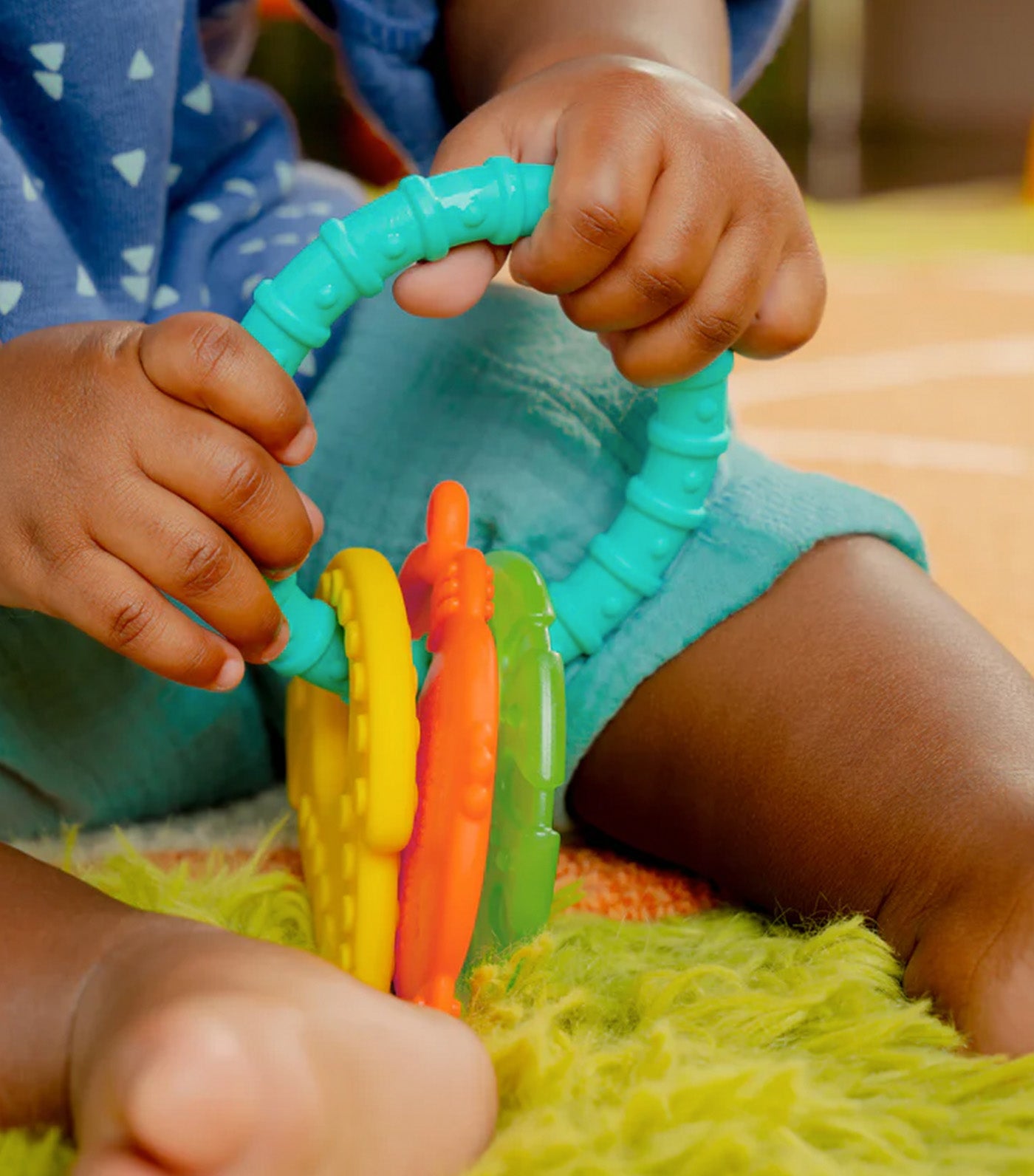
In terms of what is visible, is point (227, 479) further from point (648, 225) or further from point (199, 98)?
point (199, 98)

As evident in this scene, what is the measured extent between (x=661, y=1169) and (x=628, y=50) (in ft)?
1.47

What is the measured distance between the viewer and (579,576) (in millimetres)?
569

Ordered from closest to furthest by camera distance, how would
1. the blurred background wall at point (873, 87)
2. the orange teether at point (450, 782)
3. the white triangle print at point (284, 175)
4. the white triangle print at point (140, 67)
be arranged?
the orange teether at point (450, 782) < the white triangle print at point (140, 67) < the white triangle print at point (284, 175) < the blurred background wall at point (873, 87)

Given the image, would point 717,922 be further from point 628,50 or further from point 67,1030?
point 628,50

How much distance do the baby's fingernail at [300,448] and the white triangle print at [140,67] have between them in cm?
29

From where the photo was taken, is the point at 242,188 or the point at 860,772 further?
the point at 242,188

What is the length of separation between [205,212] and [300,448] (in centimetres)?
32

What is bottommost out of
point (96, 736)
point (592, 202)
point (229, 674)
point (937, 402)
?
point (937, 402)

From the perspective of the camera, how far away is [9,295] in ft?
1.97

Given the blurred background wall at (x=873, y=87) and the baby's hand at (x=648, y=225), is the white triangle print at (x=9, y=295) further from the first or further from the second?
the blurred background wall at (x=873, y=87)

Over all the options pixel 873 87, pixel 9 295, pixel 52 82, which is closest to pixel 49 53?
pixel 52 82

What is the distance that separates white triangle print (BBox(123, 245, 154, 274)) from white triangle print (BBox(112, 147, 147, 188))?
1.1 inches

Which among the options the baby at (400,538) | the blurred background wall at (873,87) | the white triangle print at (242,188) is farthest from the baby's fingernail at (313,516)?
the blurred background wall at (873,87)

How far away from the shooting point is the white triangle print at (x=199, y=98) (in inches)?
28.2
